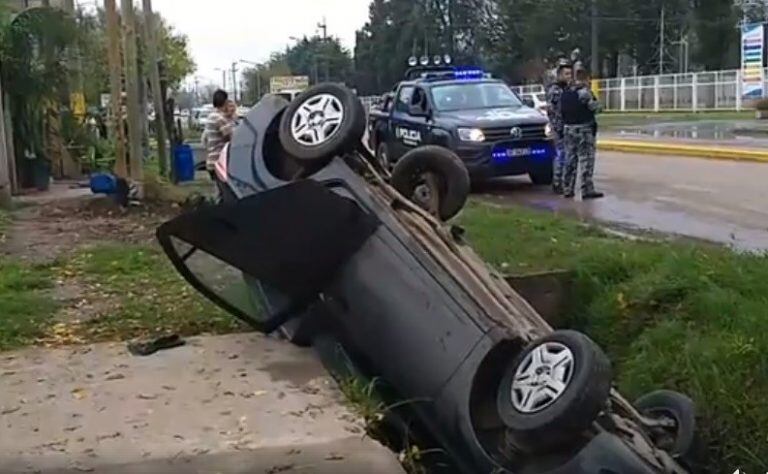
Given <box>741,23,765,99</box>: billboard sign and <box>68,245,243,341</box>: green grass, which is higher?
<box>741,23,765,99</box>: billboard sign

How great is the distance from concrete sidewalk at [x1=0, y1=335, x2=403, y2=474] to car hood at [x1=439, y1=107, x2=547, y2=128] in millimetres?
10679

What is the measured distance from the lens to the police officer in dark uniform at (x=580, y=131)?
1394 centimetres

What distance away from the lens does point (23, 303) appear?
7.04m

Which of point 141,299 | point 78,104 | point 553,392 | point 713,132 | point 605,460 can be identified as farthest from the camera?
point 713,132

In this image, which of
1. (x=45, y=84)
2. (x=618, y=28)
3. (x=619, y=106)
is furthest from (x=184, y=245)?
(x=618, y=28)

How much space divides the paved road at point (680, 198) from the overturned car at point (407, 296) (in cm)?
476

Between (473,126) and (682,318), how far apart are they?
9.91m

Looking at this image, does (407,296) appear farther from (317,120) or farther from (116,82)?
(116,82)

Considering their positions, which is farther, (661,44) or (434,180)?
(661,44)

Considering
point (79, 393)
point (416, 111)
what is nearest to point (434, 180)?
point (79, 393)

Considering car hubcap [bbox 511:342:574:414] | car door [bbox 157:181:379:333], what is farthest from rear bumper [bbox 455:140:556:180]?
car hubcap [bbox 511:342:574:414]

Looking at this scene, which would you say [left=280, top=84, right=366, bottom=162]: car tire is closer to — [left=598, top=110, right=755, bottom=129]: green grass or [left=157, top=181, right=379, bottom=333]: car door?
[left=157, top=181, right=379, bottom=333]: car door

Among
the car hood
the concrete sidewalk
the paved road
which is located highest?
the car hood

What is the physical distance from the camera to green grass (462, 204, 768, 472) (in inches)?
209
